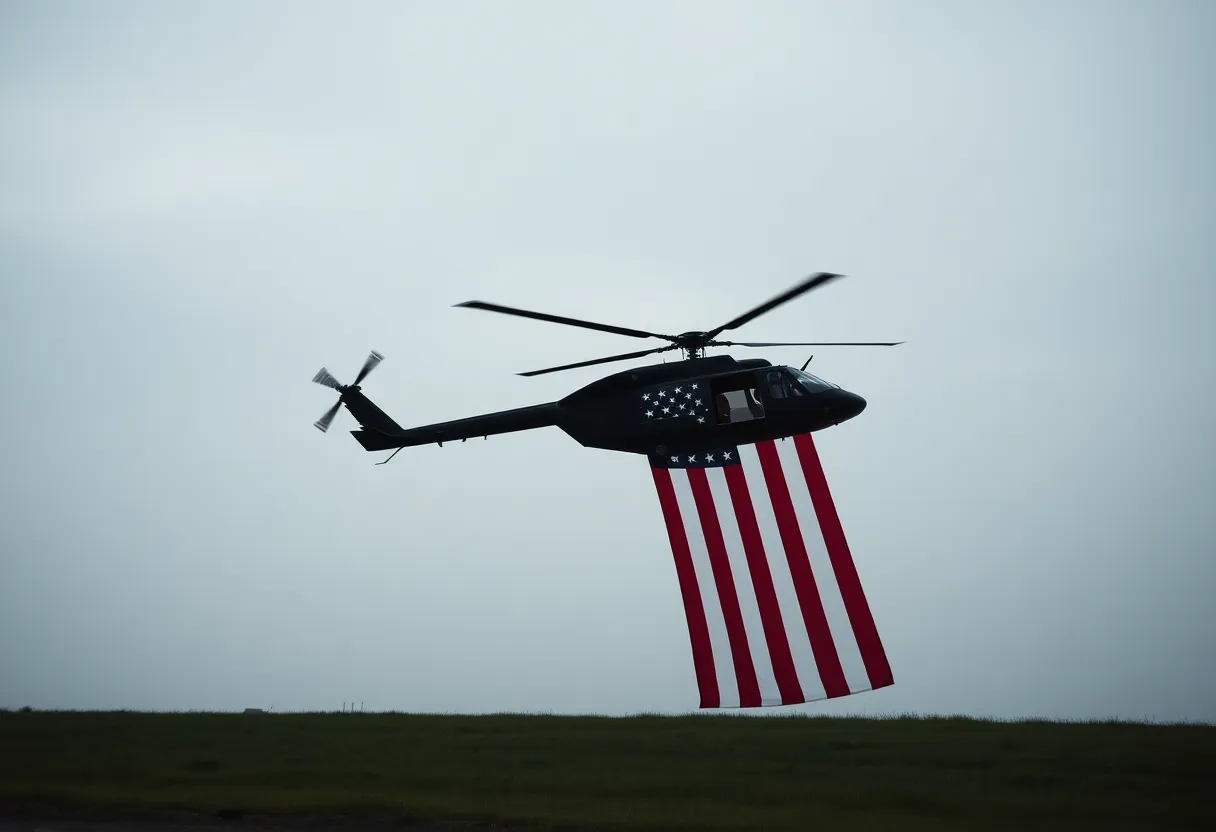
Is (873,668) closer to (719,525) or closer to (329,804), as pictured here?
(719,525)

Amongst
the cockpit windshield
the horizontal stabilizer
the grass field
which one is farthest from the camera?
the horizontal stabilizer

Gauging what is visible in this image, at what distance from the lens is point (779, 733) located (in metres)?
22.9

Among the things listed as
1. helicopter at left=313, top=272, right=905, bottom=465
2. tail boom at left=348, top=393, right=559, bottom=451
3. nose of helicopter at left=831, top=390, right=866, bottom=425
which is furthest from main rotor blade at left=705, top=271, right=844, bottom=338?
tail boom at left=348, top=393, right=559, bottom=451

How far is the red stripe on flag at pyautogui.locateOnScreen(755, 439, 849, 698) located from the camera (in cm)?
2105

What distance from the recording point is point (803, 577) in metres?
21.5

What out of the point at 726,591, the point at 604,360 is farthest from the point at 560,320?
the point at 726,591

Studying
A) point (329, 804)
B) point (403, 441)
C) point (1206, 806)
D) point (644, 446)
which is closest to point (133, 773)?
point (329, 804)

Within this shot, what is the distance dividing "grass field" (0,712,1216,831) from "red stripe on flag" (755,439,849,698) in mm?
1589

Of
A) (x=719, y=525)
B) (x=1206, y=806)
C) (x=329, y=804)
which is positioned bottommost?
(x=1206, y=806)

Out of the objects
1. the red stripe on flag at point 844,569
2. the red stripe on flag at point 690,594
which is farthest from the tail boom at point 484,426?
the red stripe on flag at point 844,569

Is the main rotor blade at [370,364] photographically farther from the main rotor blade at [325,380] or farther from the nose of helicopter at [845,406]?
the nose of helicopter at [845,406]

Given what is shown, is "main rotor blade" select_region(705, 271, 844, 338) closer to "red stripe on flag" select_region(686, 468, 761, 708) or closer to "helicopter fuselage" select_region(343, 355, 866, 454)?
"helicopter fuselage" select_region(343, 355, 866, 454)

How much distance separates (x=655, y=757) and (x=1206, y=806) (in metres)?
9.98

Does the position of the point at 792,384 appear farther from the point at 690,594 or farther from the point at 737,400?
the point at 690,594
